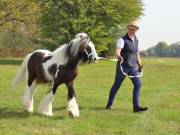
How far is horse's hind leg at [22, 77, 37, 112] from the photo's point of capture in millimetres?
11727

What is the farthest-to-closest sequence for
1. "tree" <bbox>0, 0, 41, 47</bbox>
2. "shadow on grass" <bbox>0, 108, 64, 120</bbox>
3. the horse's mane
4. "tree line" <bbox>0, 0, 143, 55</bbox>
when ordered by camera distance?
"tree" <bbox>0, 0, 41, 47</bbox>
"tree line" <bbox>0, 0, 143, 55</bbox>
"shadow on grass" <bbox>0, 108, 64, 120</bbox>
the horse's mane

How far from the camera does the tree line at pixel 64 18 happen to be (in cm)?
4403

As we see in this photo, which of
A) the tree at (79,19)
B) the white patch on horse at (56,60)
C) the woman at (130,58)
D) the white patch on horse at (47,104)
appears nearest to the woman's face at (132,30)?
the woman at (130,58)

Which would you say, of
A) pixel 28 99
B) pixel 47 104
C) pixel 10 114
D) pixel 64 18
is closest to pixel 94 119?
pixel 47 104

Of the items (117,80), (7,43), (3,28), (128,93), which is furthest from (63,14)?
(117,80)

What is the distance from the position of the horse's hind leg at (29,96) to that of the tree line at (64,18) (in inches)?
1235

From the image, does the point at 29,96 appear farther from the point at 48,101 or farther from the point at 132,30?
the point at 132,30

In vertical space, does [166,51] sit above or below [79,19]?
below

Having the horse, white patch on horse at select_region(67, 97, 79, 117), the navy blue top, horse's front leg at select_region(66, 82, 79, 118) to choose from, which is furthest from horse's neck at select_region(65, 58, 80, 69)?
the navy blue top

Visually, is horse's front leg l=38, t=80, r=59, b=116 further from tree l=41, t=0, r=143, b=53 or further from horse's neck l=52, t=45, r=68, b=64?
tree l=41, t=0, r=143, b=53

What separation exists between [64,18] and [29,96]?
3273 centimetres

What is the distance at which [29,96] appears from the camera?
38.9ft

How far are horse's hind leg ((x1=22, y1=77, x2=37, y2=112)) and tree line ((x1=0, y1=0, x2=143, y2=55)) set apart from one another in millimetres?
31378

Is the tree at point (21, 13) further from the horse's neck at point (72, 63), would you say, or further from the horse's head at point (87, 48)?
the horse's head at point (87, 48)
